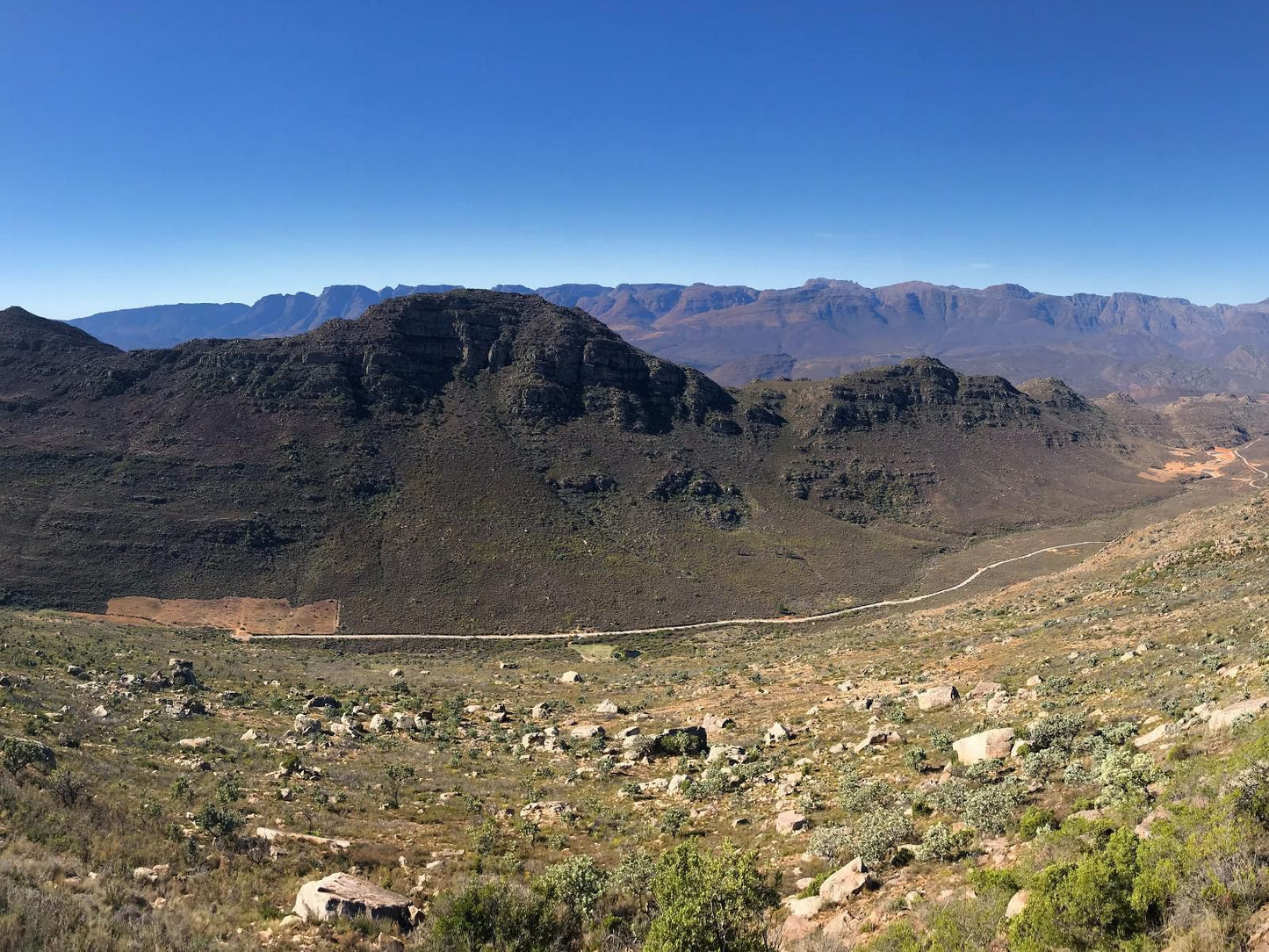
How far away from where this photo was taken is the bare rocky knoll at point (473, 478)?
73.4m

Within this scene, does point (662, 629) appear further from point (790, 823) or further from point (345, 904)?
point (345, 904)

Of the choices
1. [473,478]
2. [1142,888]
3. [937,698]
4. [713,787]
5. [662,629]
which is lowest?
[662,629]

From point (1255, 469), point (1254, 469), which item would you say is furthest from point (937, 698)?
point (1255, 469)

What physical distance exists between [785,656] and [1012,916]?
4341 centimetres

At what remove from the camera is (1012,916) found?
1005 centimetres

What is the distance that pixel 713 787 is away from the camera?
2228 cm

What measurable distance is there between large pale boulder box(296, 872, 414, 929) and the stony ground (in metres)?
0.11

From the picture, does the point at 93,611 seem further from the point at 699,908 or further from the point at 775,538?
the point at 775,538

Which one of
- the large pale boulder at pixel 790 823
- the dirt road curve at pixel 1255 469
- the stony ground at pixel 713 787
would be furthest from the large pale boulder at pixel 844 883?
the dirt road curve at pixel 1255 469

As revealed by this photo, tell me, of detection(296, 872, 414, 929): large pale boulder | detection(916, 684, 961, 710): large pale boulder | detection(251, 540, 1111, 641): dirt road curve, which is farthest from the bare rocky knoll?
detection(296, 872, 414, 929): large pale boulder

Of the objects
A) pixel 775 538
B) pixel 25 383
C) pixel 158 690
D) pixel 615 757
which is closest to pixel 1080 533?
pixel 775 538

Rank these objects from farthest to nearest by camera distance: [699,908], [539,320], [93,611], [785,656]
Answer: [539,320] → [93,611] → [785,656] → [699,908]

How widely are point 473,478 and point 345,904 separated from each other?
81.5 metres

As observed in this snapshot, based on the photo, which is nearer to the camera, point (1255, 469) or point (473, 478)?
point (473, 478)
